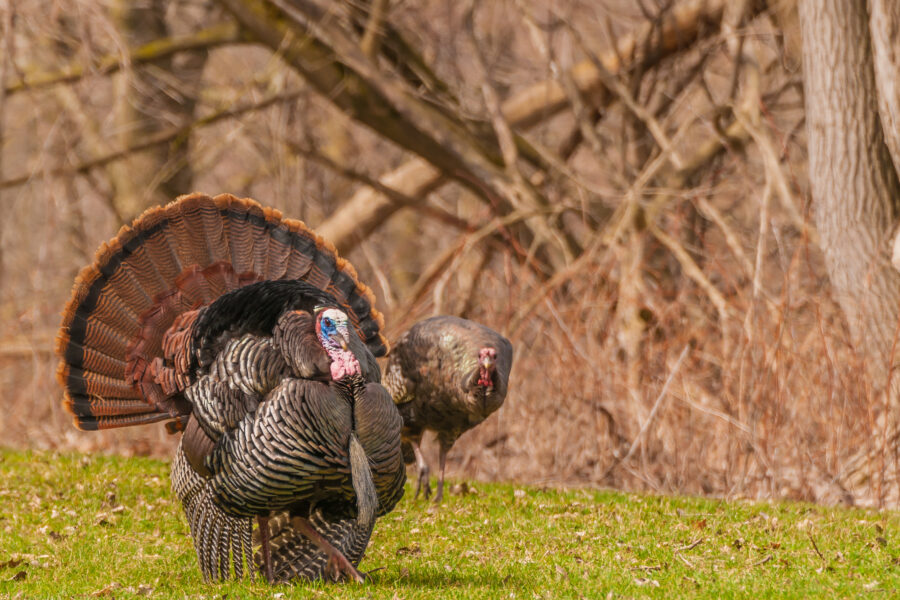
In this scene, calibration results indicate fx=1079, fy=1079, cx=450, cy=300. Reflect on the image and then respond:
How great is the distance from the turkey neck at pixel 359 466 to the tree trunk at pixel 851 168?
4594 millimetres

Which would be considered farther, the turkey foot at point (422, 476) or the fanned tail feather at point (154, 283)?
the turkey foot at point (422, 476)

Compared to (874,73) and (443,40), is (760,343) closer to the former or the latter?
(874,73)

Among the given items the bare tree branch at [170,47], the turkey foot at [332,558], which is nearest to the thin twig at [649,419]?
the turkey foot at [332,558]

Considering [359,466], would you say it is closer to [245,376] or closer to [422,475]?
[245,376]

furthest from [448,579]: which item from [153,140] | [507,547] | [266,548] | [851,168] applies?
[153,140]

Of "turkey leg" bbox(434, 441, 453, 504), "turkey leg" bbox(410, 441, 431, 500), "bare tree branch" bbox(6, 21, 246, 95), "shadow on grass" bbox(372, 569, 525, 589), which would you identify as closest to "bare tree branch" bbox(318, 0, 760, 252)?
"bare tree branch" bbox(6, 21, 246, 95)

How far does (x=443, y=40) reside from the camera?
15.5 metres

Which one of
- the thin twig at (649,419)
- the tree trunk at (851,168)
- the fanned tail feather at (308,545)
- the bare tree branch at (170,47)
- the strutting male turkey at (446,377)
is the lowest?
the thin twig at (649,419)

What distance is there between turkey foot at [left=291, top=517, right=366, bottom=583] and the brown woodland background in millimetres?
3878

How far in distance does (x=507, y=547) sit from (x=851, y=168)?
169 inches

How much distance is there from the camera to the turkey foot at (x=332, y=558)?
199 inches

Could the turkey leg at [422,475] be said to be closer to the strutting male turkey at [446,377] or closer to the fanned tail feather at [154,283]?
the strutting male turkey at [446,377]

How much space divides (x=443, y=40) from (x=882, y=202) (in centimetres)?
861

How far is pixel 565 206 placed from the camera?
10719mm
